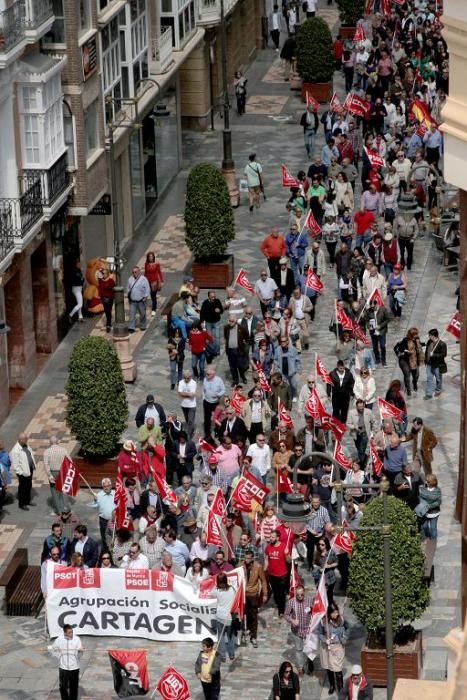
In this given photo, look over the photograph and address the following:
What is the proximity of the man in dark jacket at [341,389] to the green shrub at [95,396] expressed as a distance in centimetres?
414

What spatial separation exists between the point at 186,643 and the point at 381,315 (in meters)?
12.5

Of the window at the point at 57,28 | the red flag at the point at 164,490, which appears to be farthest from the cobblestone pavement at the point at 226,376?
the window at the point at 57,28

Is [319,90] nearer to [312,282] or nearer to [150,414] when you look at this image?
[312,282]

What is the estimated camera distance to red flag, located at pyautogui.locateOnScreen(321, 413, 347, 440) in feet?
116

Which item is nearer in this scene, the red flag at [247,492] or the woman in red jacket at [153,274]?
the red flag at [247,492]

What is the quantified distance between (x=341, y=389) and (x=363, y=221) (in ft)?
36.6

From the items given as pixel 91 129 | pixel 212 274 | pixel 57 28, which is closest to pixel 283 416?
pixel 57 28

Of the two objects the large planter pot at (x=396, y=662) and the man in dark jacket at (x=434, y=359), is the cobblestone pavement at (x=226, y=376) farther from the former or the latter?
the man in dark jacket at (x=434, y=359)

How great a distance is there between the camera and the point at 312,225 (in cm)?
4734

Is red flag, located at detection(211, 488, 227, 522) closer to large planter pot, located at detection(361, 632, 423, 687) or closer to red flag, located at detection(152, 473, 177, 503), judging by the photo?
red flag, located at detection(152, 473, 177, 503)

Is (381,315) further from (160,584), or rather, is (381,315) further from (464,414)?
(464,414)

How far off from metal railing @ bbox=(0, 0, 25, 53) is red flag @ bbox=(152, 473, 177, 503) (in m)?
10.2

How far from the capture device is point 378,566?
2773cm

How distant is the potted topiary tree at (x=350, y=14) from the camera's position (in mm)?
76312
